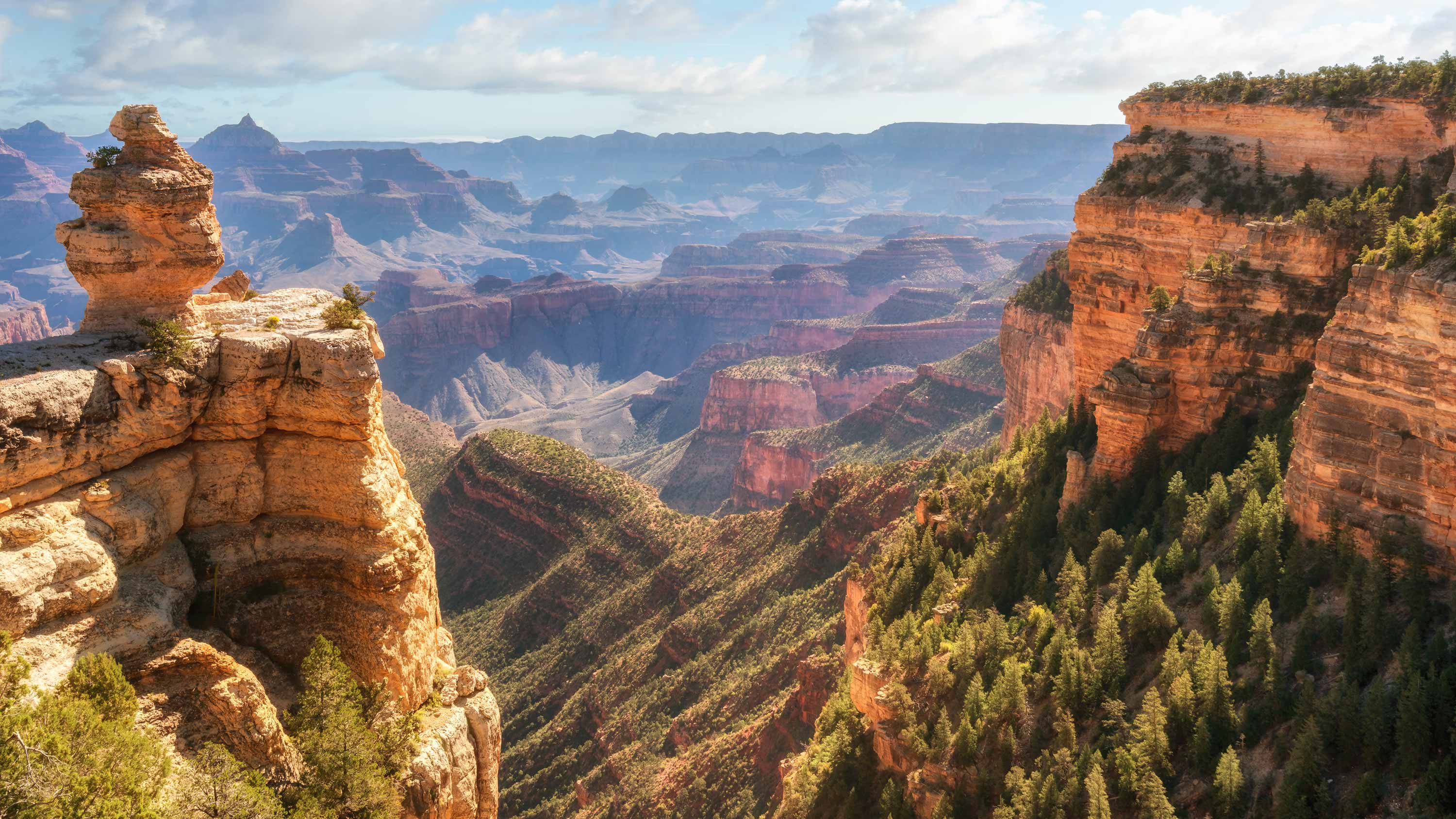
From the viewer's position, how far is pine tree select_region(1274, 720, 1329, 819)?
19953mm

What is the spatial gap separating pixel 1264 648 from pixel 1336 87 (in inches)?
946

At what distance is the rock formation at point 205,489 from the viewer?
18.3 meters

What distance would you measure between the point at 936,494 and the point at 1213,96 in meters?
20.4

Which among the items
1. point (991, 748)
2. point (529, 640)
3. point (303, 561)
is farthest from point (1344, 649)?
point (529, 640)

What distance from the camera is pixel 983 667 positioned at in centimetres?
3175

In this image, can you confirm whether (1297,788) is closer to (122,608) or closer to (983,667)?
(983,667)

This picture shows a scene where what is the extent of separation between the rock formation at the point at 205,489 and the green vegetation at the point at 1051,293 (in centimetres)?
5197

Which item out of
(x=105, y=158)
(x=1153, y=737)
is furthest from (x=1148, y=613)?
(x=105, y=158)

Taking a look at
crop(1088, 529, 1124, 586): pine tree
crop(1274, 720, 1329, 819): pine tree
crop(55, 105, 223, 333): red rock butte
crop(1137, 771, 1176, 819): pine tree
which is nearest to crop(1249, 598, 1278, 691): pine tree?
crop(1274, 720, 1329, 819): pine tree

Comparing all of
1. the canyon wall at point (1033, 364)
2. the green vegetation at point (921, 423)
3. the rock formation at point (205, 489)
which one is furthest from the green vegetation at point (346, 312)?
the green vegetation at point (921, 423)

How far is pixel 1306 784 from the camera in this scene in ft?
66.8

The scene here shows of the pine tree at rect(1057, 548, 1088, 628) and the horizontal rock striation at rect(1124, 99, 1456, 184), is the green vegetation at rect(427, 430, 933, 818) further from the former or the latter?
the horizontal rock striation at rect(1124, 99, 1456, 184)

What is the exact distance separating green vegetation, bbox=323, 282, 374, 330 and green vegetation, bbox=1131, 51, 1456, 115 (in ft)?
113

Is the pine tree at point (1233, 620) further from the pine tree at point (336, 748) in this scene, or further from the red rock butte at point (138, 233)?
the red rock butte at point (138, 233)
